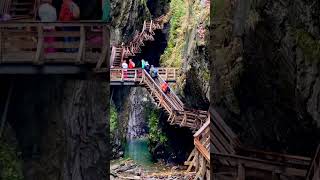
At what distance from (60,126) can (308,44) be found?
5.60 feet

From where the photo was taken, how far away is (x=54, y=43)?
116 inches

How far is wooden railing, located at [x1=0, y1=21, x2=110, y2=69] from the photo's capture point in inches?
116

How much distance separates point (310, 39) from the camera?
194cm

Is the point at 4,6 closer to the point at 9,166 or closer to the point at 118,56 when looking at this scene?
the point at 9,166

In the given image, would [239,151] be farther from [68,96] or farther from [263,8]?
[68,96]

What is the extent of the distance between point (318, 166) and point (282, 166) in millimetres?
167

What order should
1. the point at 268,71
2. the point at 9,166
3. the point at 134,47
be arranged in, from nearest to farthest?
the point at 268,71
the point at 9,166
the point at 134,47

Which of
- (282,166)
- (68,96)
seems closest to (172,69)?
(68,96)

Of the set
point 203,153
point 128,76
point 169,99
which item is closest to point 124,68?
point 128,76

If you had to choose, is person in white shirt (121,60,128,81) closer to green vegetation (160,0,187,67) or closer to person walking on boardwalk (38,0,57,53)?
green vegetation (160,0,187,67)

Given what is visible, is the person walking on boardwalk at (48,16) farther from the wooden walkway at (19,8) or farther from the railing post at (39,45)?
the wooden walkway at (19,8)

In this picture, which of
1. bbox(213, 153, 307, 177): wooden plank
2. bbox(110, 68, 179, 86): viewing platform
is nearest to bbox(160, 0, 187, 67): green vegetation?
bbox(110, 68, 179, 86): viewing platform

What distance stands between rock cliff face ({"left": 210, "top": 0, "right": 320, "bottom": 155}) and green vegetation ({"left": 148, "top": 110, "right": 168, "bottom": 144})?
2751 mm

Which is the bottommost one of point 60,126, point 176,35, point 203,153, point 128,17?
point 203,153
